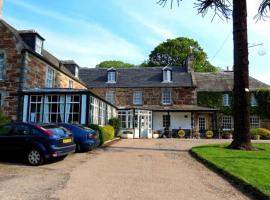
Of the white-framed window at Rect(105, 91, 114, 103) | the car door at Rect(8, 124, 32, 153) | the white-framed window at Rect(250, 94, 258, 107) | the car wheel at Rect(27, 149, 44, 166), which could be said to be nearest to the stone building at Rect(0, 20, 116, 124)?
the car door at Rect(8, 124, 32, 153)

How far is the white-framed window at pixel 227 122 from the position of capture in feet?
124

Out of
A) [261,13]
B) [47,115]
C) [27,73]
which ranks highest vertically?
[261,13]

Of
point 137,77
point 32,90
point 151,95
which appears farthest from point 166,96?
point 32,90

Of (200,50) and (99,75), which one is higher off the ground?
(200,50)

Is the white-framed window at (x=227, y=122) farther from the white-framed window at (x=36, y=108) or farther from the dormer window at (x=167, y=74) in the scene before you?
the white-framed window at (x=36, y=108)

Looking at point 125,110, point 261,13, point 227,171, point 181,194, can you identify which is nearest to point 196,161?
point 227,171

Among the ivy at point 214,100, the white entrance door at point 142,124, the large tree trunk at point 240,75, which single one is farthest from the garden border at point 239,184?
the ivy at point 214,100

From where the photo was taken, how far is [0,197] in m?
7.04

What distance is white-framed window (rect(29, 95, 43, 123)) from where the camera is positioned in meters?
21.2

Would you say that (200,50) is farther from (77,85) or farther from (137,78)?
(77,85)

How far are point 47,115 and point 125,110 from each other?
14.5 m

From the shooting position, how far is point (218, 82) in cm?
3997

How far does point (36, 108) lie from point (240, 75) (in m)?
12.2

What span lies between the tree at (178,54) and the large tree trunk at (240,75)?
38.2 metres
